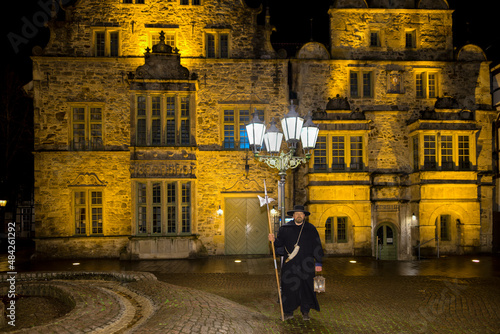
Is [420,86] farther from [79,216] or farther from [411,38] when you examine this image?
[79,216]

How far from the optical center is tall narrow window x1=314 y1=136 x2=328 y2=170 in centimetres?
2072

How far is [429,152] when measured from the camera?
Answer: 827 inches

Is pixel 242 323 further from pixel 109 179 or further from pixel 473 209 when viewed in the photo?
pixel 473 209

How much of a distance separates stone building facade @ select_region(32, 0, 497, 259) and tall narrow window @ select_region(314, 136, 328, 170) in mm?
56

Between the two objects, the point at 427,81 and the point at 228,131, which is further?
the point at 427,81

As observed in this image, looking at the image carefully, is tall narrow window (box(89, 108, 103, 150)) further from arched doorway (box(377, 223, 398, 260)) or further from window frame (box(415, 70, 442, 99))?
window frame (box(415, 70, 442, 99))

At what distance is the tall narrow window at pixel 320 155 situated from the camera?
2072cm

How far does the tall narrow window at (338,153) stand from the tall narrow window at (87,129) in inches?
462

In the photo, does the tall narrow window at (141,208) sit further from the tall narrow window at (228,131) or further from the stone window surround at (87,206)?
the tall narrow window at (228,131)

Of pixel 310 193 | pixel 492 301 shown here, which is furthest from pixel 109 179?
pixel 492 301

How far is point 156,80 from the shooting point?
20.0 m

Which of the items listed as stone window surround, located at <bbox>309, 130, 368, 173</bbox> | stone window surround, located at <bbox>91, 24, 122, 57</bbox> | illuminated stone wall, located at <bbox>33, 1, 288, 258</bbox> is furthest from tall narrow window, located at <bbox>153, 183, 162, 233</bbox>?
stone window surround, located at <bbox>309, 130, 368, 173</bbox>

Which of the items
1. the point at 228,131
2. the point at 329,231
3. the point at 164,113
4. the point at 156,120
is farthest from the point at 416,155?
the point at 156,120

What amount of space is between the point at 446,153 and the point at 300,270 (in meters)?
15.5
